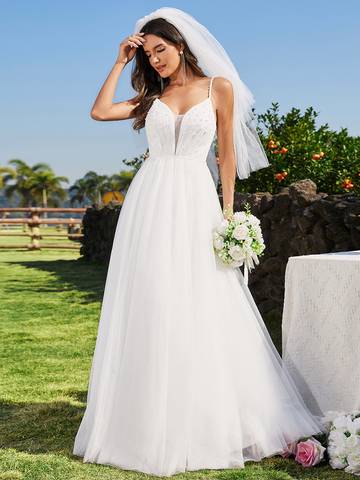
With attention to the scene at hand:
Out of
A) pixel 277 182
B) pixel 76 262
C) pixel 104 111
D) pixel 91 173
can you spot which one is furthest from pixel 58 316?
pixel 91 173

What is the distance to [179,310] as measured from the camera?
4.14 m

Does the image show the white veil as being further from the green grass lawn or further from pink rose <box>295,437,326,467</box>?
the green grass lawn

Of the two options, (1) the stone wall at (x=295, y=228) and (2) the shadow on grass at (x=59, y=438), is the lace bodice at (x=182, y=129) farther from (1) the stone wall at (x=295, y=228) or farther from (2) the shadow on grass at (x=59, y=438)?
(1) the stone wall at (x=295, y=228)

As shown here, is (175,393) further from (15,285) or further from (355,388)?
(15,285)

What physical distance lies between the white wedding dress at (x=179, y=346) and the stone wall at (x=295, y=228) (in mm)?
3407

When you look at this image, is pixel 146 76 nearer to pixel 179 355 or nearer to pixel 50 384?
pixel 179 355

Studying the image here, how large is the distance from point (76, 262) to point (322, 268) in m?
17.2

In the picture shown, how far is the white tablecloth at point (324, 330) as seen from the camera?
429cm

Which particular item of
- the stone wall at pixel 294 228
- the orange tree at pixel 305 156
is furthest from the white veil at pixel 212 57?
the orange tree at pixel 305 156

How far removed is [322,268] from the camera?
441 centimetres

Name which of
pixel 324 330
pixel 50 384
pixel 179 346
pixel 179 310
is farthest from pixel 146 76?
pixel 50 384

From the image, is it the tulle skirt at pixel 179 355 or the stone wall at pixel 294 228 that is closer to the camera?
the tulle skirt at pixel 179 355

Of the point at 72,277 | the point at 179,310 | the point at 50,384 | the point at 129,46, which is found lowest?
the point at 72,277

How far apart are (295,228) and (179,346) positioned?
505 cm
